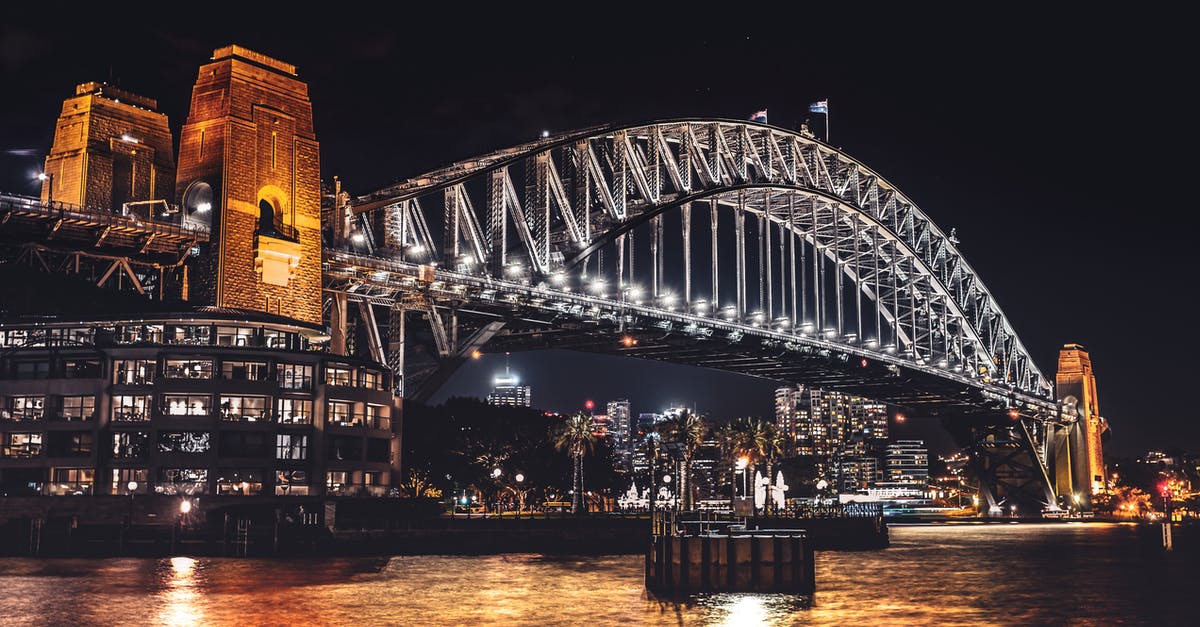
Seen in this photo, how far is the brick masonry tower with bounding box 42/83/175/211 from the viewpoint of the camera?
89.1 m

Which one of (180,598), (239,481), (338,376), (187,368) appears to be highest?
(187,368)

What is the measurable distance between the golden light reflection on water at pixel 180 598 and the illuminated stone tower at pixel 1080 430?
427 ft

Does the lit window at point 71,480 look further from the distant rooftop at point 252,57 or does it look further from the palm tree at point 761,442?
the palm tree at point 761,442

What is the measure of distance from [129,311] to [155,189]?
11.3 m

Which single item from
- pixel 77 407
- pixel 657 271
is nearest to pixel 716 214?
pixel 657 271

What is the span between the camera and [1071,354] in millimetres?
174375

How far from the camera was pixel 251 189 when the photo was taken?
83312 mm

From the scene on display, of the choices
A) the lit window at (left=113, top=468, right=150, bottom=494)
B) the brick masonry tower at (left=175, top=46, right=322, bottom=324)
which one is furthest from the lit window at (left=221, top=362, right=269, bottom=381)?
the lit window at (left=113, top=468, right=150, bottom=494)

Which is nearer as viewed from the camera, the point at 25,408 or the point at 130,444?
the point at 130,444

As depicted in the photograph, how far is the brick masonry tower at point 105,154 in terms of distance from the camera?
292 ft

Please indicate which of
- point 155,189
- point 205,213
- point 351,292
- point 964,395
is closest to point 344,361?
point 351,292

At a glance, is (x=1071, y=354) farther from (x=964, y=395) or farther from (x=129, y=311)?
(x=129, y=311)

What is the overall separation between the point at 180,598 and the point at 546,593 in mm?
14674

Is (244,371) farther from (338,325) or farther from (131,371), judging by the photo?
(338,325)
